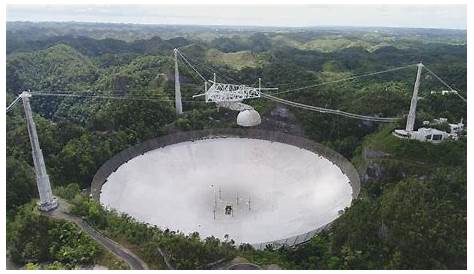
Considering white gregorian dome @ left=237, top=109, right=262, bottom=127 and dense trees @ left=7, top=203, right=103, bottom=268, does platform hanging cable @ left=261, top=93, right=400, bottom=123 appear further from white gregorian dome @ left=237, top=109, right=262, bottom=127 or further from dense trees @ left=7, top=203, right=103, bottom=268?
dense trees @ left=7, top=203, right=103, bottom=268

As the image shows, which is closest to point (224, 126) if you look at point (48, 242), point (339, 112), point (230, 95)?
point (230, 95)

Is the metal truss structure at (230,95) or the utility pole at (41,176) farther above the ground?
the metal truss structure at (230,95)

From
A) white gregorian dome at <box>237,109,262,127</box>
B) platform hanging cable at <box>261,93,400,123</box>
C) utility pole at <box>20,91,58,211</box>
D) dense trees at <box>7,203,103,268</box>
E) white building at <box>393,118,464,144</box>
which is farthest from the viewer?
platform hanging cable at <box>261,93,400,123</box>

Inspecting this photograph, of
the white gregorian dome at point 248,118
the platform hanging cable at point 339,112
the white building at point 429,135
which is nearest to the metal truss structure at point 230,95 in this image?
the white gregorian dome at point 248,118

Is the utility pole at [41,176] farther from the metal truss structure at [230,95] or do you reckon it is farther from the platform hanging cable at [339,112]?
the platform hanging cable at [339,112]

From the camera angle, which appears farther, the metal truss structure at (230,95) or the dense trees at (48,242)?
the metal truss structure at (230,95)

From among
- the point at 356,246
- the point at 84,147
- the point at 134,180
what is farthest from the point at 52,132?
the point at 356,246

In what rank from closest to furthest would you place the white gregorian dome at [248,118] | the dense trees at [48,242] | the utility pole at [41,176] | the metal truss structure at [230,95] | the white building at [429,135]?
the dense trees at [48,242]
the utility pole at [41,176]
the white building at [429,135]
the white gregorian dome at [248,118]
the metal truss structure at [230,95]

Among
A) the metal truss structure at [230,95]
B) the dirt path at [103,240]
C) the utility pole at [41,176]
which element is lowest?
the dirt path at [103,240]

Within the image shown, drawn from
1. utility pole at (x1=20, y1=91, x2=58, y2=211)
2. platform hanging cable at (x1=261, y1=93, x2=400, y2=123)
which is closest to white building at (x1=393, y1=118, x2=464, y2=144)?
platform hanging cable at (x1=261, y1=93, x2=400, y2=123)

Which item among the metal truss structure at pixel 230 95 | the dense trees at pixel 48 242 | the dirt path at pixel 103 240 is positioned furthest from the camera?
the metal truss structure at pixel 230 95
